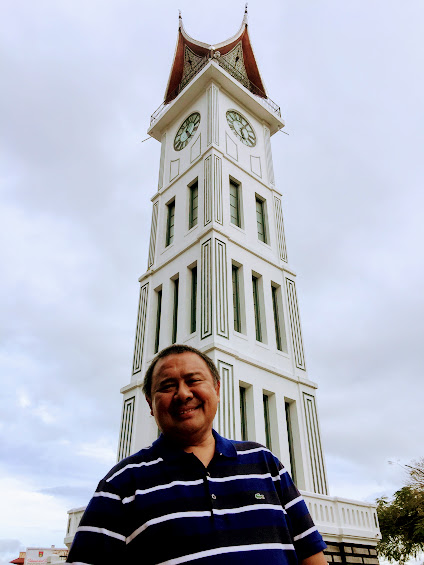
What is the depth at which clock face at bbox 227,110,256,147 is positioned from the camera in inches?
735

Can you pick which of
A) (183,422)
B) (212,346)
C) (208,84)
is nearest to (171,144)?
(208,84)

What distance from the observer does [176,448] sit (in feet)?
6.70

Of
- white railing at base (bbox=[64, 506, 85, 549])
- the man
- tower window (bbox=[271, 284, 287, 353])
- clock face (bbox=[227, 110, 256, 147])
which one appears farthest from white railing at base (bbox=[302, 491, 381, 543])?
clock face (bbox=[227, 110, 256, 147])

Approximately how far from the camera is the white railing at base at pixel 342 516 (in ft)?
31.9

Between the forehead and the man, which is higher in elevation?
the forehead

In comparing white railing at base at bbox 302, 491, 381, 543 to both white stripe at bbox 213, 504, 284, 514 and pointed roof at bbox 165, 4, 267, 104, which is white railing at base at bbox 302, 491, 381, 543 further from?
pointed roof at bbox 165, 4, 267, 104

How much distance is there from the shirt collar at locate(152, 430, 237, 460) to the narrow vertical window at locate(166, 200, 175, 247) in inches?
578

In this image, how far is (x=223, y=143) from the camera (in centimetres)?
1745

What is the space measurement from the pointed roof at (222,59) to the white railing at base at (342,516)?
17732 mm

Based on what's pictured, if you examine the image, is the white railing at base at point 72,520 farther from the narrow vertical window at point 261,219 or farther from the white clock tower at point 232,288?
the narrow vertical window at point 261,219

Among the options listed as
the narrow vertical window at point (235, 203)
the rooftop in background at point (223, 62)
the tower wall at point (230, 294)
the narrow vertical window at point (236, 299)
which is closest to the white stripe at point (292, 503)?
the tower wall at point (230, 294)

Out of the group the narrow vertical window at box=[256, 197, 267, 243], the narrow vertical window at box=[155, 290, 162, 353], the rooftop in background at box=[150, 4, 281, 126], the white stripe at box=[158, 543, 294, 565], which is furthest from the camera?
the rooftop in background at box=[150, 4, 281, 126]

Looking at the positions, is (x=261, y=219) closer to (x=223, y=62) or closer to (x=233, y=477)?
(x=223, y=62)

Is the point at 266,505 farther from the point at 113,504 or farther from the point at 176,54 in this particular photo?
the point at 176,54
